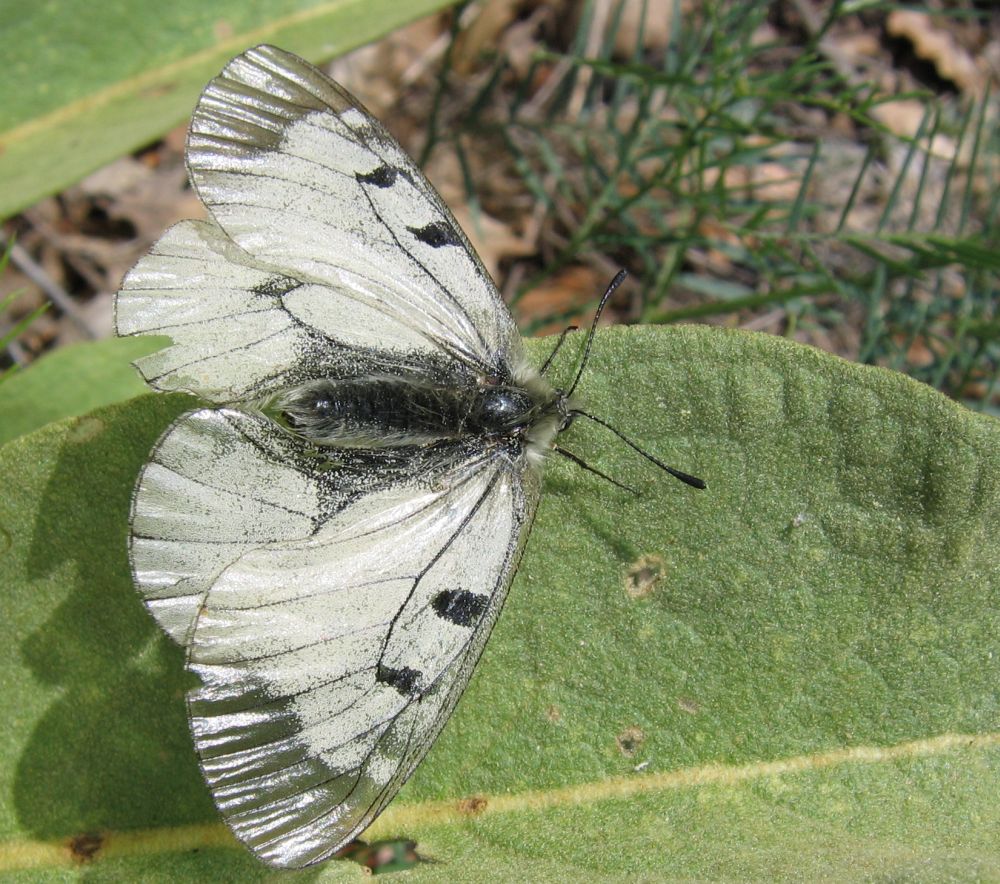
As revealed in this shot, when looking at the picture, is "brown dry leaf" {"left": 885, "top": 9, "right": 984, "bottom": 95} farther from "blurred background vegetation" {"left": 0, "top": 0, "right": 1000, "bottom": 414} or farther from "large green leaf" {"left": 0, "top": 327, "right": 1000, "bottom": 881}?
"large green leaf" {"left": 0, "top": 327, "right": 1000, "bottom": 881}

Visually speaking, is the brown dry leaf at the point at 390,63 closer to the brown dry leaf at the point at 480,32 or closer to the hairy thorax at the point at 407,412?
the brown dry leaf at the point at 480,32

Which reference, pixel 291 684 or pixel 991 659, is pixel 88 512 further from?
pixel 991 659

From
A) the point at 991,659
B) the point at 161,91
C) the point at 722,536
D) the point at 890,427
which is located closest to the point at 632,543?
the point at 722,536

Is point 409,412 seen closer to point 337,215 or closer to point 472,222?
point 337,215

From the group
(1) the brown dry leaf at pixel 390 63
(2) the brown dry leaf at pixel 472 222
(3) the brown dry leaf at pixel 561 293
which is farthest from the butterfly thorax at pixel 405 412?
(1) the brown dry leaf at pixel 390 63

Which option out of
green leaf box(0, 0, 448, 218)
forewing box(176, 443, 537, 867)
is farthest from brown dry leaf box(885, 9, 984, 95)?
forewing box(176, 443, 537, 867)

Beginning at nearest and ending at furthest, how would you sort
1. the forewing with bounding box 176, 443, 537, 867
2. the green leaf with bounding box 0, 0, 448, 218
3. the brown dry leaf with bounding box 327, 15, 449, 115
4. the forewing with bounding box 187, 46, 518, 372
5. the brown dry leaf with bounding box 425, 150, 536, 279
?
the forewing with bounding box 176, 443, 537, 867 → the forewing with bounding box 187, 46, 518, 372 → the green leaf with bounding box 0, 0, 448, 218 → the brown dry leaf with bounding box 425, 150, 536, 279 → the brown dry leaf with bounding box 327, 15, 449, 115
